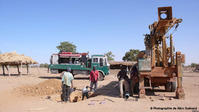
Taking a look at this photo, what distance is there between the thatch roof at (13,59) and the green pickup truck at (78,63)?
543 cm

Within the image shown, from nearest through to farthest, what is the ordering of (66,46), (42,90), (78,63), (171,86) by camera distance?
(171,86) → (42,90) → (78,63) → (66,46)

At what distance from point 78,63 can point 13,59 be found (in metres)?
9.22

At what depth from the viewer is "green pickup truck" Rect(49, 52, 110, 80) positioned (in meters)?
17.9

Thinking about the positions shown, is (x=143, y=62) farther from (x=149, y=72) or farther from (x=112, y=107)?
(x=112, y=107)

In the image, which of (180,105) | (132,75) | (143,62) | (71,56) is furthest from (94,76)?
(71,56)

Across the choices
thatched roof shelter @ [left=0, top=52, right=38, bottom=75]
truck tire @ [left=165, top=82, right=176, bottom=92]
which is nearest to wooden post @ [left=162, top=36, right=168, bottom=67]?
truck tire @ [left=165, top=82, right=176, bottom=92]

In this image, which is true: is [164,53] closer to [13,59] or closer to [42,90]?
[42,90]

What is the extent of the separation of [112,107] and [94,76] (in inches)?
148

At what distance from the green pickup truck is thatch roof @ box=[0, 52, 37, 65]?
543 cm

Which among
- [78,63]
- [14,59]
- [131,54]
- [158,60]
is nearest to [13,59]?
[14,59]

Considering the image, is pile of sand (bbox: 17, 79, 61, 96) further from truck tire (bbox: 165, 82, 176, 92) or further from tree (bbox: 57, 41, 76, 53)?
tree (bbox: 57, 41, 76, 53)

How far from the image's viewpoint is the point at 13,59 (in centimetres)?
2177

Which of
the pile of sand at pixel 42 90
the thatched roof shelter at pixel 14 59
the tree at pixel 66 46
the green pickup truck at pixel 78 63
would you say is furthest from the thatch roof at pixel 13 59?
the tree at pixel 66 46

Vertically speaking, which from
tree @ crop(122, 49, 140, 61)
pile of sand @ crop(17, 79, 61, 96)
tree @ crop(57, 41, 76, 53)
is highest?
tree @ crop(57, 41, 76, 53)
